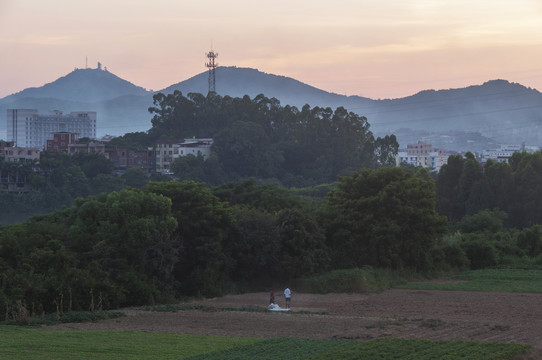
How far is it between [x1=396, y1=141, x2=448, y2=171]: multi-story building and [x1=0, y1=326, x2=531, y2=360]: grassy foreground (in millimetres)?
130605

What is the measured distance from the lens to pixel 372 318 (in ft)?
85.8

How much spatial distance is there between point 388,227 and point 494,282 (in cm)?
575

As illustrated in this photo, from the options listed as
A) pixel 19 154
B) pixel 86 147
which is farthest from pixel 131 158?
pixel 19 154

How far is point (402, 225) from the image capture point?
38969 mm

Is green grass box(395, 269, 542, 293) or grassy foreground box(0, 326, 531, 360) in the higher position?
grassy foreground box(0, 326, 531, 360)

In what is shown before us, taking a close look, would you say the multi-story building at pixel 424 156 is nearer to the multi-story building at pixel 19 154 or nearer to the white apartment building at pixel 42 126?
the white apartment building at pixel 42 126

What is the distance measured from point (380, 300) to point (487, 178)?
111 feet

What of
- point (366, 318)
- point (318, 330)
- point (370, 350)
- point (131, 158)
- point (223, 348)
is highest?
point (131, 158)

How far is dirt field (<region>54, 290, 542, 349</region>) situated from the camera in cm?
2288

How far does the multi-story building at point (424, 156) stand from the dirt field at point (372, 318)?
119 m

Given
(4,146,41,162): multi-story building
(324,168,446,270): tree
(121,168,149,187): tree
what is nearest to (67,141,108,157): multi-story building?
(4,146,41,162): multi-story building

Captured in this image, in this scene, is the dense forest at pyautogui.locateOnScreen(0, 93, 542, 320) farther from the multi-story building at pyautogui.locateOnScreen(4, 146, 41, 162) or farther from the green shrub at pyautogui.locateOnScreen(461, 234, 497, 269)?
the multi-story building at pyautogui.locateOnScreen(4, 146, 41, 162)

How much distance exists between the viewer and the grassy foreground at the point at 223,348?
18.6 metres

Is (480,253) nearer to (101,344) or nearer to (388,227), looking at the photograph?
(388,227)
